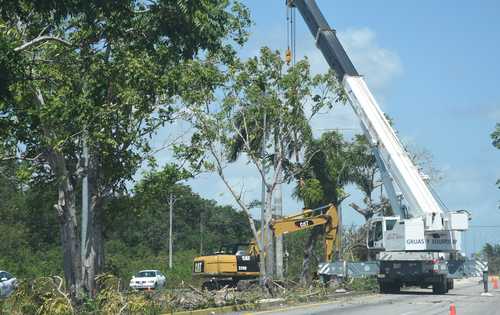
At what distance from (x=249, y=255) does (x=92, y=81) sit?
21299 millimetres

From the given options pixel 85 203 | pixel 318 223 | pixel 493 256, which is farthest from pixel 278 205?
pixel 493 256

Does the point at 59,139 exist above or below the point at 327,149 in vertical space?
below

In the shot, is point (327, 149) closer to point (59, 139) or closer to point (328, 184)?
point (328, 184)

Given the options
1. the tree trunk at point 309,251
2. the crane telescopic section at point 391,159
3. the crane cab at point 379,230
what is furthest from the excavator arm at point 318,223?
the crane telescopic section at point 391,159

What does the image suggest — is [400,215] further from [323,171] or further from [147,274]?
[147,274]

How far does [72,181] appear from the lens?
2292 centimetres

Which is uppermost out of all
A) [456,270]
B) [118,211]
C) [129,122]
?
[129,122]

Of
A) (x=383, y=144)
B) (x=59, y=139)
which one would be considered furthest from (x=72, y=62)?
(x=383, y=144)

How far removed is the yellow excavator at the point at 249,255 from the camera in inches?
1385

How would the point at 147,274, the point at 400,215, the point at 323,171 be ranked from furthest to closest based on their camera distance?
the point at 147,274, the point at 323,171, the point at 400,215

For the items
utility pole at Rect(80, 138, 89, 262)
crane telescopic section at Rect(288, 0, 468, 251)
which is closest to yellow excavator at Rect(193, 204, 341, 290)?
crane telescopic section at Rect(288, 0, 468, 251)

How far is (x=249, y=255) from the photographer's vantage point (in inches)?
1479

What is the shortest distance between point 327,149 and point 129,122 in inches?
713

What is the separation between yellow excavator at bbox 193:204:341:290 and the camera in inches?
1385
